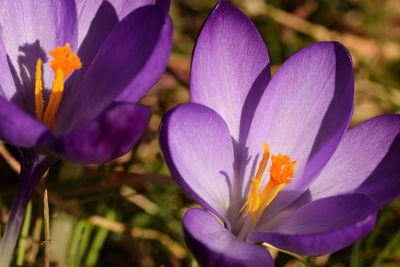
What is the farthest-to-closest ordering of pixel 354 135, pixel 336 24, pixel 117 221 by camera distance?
pixel 336 24
pixel 117 221
pixel 354 135

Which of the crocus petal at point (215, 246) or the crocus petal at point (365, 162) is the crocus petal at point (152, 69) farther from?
the crocus petal at point (365, 162)

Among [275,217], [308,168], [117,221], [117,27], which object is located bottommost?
[117,221]

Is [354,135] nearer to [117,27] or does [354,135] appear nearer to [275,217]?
[275,217]

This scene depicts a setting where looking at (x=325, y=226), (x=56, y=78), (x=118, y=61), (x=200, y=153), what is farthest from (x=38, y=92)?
(x=325, y=226)

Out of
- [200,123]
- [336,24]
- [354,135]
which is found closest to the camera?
[200,123]

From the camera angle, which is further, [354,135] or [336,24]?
[336,24]

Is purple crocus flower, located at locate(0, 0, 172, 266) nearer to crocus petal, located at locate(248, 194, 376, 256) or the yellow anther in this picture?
the yellow anther

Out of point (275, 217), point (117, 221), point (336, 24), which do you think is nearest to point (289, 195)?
point (275, 217)
